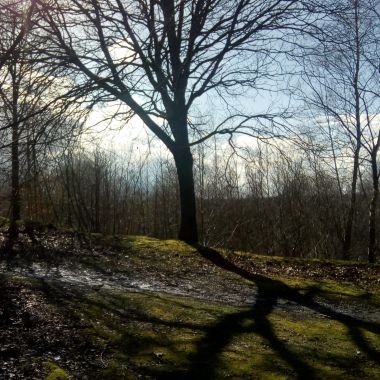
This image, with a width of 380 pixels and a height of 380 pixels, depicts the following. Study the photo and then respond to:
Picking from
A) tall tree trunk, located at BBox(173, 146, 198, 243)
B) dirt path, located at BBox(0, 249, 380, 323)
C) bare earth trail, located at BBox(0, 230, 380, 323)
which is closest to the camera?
dirt path, located at BBox(0, 249, 380, 323)

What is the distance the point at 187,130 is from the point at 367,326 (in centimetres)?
725

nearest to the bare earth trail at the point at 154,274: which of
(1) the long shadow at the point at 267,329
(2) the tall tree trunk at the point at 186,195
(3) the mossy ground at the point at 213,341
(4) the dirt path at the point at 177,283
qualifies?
(4) the dirt path at the point at 177,283

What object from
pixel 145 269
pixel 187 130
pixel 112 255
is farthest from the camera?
pixel 187 130

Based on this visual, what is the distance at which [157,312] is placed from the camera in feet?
19.4

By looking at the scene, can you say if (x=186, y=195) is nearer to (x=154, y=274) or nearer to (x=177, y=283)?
(x=154, y=274)

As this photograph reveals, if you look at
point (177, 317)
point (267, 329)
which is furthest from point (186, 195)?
point (267, 329)

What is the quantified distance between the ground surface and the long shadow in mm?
16

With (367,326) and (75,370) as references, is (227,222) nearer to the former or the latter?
(367,326)

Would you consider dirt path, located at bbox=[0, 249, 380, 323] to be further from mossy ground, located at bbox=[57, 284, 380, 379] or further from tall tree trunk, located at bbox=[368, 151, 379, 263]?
tall tree trunk, located at bbox=[368, 151, 379, 263]

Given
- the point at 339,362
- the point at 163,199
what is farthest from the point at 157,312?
the point at 163,199

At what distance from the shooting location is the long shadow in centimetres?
446

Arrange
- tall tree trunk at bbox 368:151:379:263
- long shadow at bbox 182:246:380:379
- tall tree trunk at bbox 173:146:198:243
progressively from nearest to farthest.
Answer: long shadow at bbox 182:246:380:379 → tall tree trunk at bbox 173:146:198:243 → tall tree trunk at bbox 368:151:379:263

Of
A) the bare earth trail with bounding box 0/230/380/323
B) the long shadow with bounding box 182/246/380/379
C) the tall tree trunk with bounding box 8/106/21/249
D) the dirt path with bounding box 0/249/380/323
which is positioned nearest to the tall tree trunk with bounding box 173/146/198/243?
the bare earth trail with bounding box 0/230/380/323

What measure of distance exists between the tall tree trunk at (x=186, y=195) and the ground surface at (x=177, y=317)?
1997 millimetres
